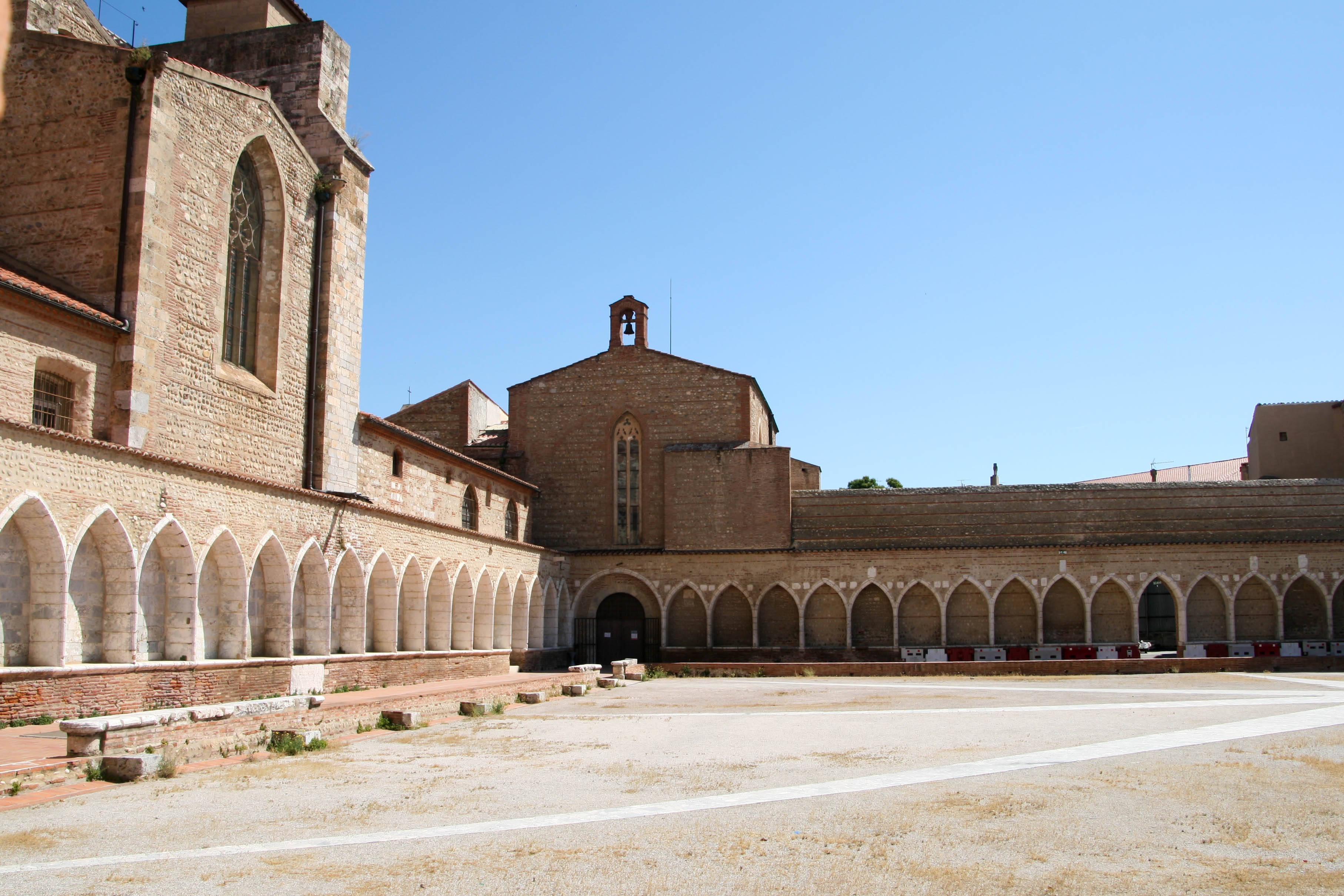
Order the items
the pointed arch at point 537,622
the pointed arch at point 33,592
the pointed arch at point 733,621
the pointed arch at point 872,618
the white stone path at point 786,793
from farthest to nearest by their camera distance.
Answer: the pointed arch at point 733,621, the pointed arch at point 872,618, the pointed arch at point 537,622, the pointed arch at point 33,592, the white stone path at point 786,793

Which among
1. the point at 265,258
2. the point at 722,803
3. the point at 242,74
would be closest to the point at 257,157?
the point at 265,258

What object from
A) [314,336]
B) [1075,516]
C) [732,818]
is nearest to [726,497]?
[1075,516]

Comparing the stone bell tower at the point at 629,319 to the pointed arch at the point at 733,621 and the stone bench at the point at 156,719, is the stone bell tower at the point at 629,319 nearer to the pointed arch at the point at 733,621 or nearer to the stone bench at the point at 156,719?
the pointed arch at the point at 733,621

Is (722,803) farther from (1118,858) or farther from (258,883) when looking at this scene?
(258,883)

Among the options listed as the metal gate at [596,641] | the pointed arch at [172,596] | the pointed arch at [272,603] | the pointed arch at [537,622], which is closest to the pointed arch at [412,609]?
the pointed arch at [272,603]

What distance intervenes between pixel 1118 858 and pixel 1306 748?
6.55 meters

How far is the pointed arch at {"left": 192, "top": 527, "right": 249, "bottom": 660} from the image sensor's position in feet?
55.9

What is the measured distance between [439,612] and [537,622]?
22.1 ft

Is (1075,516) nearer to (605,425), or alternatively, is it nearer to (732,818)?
(605,425)

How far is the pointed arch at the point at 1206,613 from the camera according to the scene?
3247cm

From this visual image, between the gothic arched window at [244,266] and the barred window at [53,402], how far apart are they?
3808 mm

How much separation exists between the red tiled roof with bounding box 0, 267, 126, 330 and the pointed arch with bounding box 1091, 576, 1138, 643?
2736 centimetres

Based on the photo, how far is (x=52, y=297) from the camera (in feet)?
48.9

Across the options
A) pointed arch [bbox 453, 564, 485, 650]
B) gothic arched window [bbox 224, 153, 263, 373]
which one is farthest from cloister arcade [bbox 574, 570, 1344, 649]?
gothic arched window [bbox 224, 153, 263, 373]
